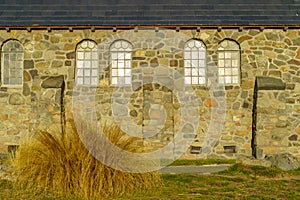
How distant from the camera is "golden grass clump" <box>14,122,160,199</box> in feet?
28.7

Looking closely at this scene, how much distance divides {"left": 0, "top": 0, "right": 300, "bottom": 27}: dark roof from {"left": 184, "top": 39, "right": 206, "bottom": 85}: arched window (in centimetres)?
80

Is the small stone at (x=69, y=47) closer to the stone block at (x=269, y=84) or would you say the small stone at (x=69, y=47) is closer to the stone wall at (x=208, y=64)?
the stone wall at (x=208, y=64)

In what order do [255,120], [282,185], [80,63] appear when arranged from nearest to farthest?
[282,185] < [255,120] < [80,63]

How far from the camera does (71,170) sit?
8.91 m

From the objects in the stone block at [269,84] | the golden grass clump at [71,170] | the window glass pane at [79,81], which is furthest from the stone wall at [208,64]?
the golden grass clump at [71,170]

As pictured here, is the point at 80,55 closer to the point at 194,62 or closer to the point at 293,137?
the point at 194,62

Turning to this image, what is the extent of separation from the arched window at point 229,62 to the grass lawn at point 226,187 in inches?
178

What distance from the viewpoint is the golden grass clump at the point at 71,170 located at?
8734 millimetres

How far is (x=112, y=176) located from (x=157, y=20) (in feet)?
28.9

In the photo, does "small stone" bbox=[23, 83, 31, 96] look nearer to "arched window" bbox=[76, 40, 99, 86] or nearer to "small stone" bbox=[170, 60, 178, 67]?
"arched window" bbox=[76, 40, 99, 86]

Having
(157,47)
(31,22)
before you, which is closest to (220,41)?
(157,47)

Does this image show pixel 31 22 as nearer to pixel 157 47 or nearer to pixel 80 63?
pixel 80 63

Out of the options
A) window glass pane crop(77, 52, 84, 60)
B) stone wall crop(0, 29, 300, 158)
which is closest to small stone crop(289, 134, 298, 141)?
stone wall crop(0, 29, 300, 158)

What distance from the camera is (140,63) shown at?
16297 millimetres
